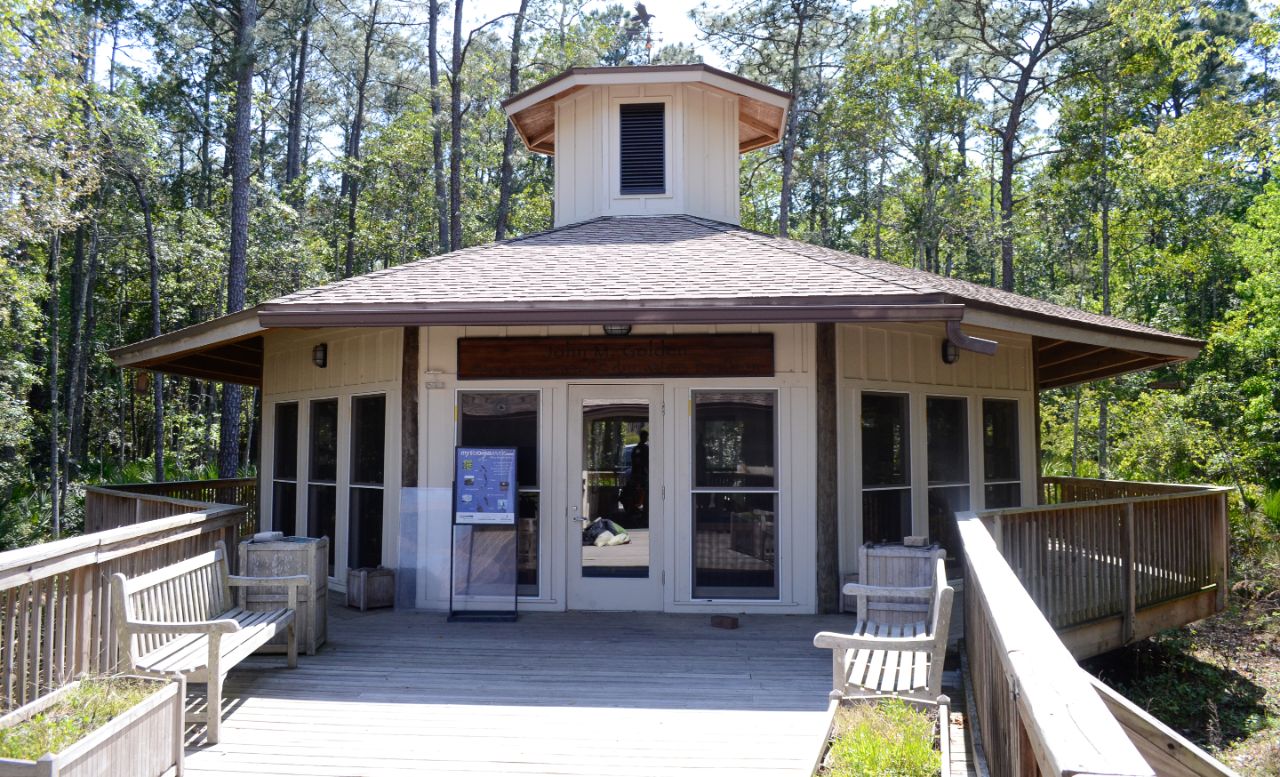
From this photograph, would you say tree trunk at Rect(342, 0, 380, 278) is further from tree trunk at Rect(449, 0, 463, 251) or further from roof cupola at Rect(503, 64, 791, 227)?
roof cupola at Rect(503, 64, 791, 227)

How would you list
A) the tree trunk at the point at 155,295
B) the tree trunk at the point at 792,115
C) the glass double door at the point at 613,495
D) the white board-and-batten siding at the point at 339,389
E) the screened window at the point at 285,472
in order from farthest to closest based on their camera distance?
the tree trunk at the point at 792,115
the tree trunk at the point at 155,295
the screened window at the point at 285,472
the white board-and-batten siding at the point at 339,389
the glass double door at the point at 613,495

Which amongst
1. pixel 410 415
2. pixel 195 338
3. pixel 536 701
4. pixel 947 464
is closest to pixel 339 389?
pixel 410 415

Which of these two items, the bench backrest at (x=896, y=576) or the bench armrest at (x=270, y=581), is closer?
the bench backrest at (x=896, y=576)

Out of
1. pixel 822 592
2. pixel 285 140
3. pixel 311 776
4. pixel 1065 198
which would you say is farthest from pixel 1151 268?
pixel 285 140

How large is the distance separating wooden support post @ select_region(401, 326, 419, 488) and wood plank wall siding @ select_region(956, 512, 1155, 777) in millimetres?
5334

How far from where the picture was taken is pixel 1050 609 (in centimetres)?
702

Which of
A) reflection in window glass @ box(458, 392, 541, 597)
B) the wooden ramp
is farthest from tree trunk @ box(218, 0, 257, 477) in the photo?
the wooden ramp

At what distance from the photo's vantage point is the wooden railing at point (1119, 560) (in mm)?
6773

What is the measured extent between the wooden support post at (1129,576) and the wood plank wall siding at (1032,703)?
3.90 metres

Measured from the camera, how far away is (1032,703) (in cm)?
206

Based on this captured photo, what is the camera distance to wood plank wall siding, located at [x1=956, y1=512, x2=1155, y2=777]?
170 centimetres

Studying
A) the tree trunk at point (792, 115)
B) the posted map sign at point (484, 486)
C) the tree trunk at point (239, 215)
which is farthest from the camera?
the tree trunk at point (792, 115)

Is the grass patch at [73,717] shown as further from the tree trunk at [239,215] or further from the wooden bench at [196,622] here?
the tree trunk at [239,215]

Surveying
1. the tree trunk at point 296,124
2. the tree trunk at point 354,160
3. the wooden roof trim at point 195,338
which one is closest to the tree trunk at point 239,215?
the tree trunk at point 354,160
